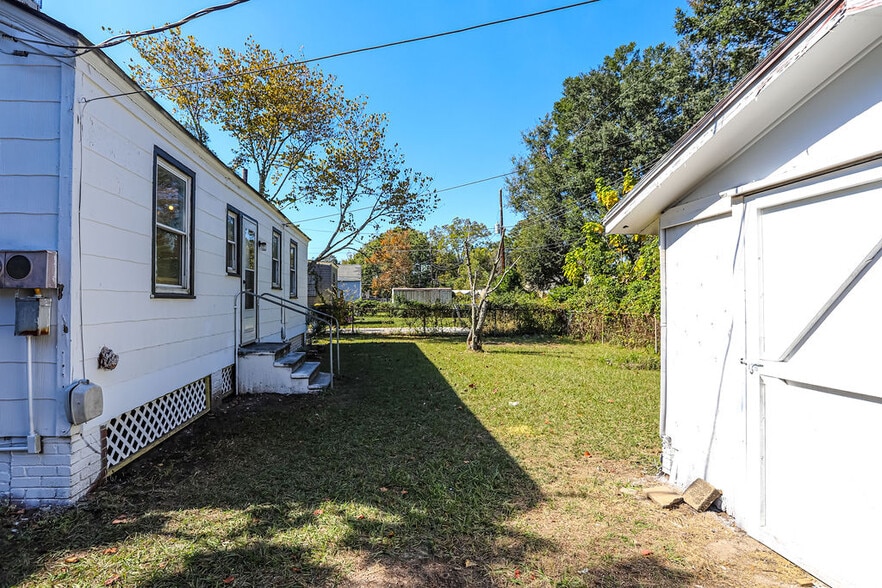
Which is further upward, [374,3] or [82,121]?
[374,3]

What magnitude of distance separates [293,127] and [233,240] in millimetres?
10195

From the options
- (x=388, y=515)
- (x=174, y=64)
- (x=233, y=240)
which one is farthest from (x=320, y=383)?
(x=174, y=64)

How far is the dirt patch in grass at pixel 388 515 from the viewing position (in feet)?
7.71

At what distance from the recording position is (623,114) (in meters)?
22.8

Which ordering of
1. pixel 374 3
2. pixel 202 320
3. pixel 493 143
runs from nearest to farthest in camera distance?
1. pixel 374 3
2. pixel 202 320
3. pixel 493 143

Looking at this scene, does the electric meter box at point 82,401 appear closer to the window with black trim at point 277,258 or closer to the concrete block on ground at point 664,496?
the concrete block on ground at point 664,496

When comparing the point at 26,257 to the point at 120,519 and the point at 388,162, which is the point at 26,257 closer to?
the point at 120,519

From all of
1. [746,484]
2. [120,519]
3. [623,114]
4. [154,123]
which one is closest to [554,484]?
[746,484]

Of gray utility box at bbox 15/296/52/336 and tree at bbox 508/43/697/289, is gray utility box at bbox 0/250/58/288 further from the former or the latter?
tree at bbox 508/43/697/289

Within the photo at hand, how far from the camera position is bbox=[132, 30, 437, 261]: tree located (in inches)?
555

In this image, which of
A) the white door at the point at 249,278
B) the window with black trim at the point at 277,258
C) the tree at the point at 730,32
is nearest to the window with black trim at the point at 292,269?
the window with black trim at the point at 277,258

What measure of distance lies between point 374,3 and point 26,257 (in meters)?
4.02

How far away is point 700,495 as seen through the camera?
3102 millimetres

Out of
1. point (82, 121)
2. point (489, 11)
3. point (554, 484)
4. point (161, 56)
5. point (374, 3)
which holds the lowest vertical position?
point (554, 484)
